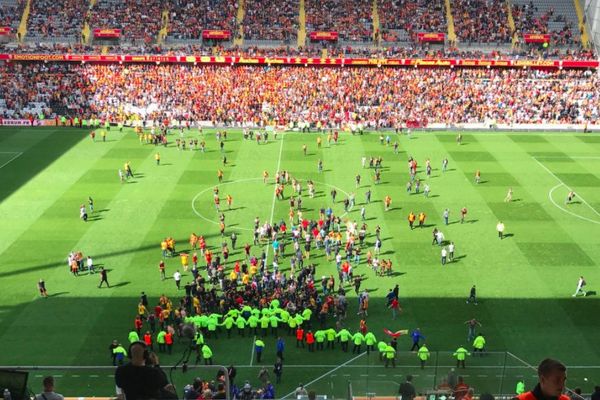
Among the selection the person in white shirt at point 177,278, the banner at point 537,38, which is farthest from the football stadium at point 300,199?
the person in white shirt at point 177,278

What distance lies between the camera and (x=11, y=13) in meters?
72.6

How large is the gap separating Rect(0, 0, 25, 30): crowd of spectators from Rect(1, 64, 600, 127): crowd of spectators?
25.3 feet

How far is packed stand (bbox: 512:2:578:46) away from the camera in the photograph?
70.5 metres

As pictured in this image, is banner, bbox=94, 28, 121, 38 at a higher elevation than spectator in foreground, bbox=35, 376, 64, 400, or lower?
higher

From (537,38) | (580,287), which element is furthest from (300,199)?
(537,38)

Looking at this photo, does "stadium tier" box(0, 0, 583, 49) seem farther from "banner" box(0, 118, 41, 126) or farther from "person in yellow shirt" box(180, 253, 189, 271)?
"person in yellow shirt" box(180, 253, 189, 271)

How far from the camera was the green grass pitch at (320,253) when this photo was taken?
24703mm

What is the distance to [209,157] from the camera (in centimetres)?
5038

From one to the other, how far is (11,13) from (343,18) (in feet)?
125

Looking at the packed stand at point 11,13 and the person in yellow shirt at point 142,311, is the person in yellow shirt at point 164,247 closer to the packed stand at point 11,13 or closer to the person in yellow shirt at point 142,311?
the person in yellow shirt at point 142,311

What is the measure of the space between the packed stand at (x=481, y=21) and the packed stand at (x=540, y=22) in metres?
1.50

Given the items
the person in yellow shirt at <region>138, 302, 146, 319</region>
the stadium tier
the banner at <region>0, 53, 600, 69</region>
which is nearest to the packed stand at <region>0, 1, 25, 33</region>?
the stadium tier

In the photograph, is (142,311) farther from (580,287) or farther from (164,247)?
(580,287)

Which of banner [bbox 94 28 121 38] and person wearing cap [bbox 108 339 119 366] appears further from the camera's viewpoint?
banner [bbox 94 28 121 38]
